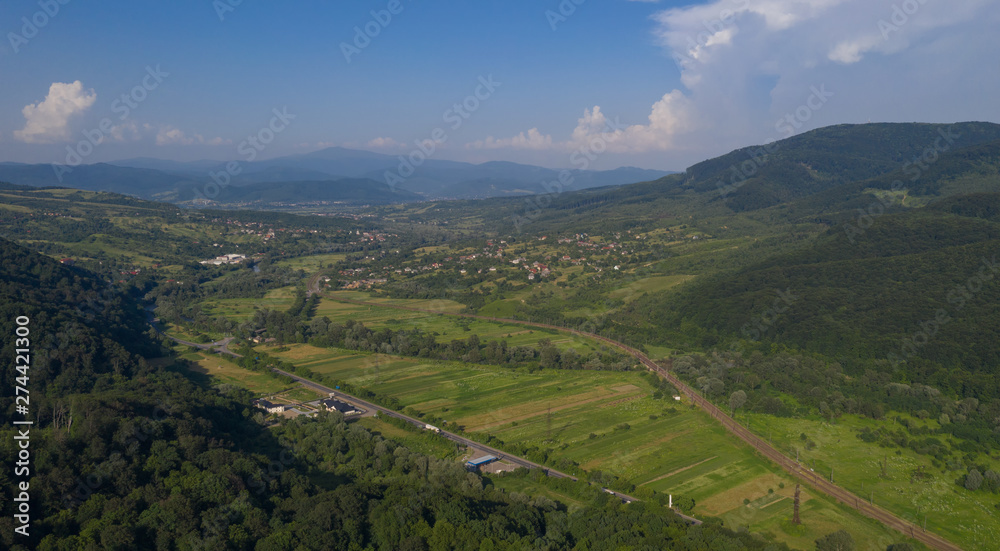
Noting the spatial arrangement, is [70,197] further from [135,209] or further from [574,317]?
[574,317]

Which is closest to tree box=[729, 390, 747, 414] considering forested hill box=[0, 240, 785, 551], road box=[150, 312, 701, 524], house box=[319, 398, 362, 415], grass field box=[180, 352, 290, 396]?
road box=[150, 312, 701, 524]

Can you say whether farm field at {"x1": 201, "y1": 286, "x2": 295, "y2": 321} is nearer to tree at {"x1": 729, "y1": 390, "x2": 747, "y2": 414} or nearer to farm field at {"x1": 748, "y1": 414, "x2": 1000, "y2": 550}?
tree at {"x1": 729, "y1": 390, "x2": 747, "y2": 414}

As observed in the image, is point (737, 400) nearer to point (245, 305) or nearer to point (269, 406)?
point (269, 406)

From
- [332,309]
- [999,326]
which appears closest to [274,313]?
[332,309]

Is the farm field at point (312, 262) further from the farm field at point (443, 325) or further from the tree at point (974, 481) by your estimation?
the tree at point (974, 481)

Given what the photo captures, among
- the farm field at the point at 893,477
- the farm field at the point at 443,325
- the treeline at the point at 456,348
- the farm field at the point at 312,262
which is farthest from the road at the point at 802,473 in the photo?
the farm field at the point at 312,262
